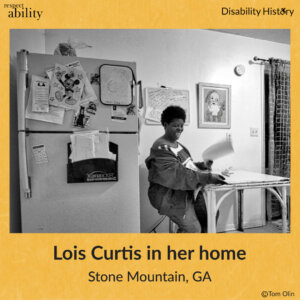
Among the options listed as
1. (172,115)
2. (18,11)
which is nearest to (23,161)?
(18,11)

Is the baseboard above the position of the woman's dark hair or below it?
below

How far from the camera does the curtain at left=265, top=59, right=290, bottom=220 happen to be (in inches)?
109

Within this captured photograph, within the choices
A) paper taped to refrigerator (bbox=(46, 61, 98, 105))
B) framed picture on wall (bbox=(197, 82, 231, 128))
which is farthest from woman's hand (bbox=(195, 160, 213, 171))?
paper taped to refrigerator (bbox=(46, 61, 98, 105))

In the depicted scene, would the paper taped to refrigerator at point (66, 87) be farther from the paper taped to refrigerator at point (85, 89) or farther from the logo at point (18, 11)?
the logo at point (18, 11)

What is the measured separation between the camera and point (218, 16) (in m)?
1.12

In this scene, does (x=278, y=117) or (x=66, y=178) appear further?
(x=278, y=117)

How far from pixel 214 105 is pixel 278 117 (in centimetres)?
86

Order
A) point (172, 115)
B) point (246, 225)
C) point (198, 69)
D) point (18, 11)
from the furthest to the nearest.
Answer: point (246, 225), point (198, 69), point (172, 115), point (18, 11)

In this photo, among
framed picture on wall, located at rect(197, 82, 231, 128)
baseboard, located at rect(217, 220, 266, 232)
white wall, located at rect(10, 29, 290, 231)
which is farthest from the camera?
baseboard, located at rect(217, 220, 266, 232)

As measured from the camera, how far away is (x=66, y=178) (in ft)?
4.74

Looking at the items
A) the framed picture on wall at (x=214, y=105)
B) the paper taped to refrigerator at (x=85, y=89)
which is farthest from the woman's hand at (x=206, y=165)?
the paper taped to refrigerator at (x=85, y=89)

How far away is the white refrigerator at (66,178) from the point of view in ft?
4.53

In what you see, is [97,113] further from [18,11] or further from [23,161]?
[18,11]

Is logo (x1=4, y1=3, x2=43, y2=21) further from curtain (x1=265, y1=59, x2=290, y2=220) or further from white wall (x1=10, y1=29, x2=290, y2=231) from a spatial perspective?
curtain (x1=265, y1=59, x2=290, y2=220)
